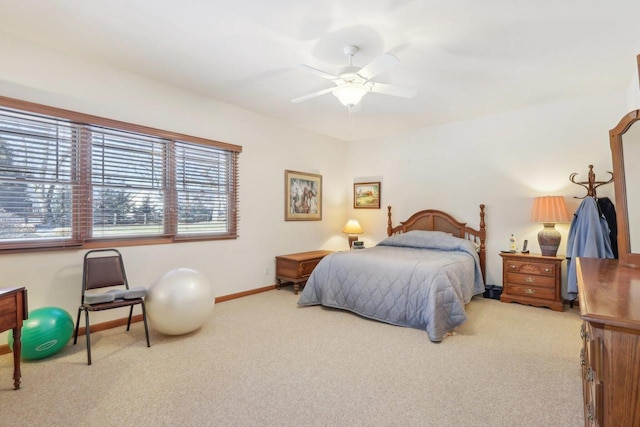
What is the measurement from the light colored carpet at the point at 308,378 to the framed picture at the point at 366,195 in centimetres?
292

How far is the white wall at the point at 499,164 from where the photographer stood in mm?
3916

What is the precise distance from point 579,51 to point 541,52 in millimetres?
324

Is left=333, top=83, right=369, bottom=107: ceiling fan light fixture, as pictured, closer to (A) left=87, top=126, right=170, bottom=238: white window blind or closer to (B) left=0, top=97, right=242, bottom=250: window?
(B) left=0, top=97, right=242, bottom=250: window

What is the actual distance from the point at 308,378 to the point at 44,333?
2.06m

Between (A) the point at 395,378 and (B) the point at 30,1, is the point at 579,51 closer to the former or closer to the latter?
(A) the point at 395,378

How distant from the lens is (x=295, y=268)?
4.61m

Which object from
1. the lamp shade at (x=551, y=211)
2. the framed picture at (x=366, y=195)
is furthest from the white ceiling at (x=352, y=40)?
the framed picture at (x=366, y=195)

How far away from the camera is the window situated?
2.72 m

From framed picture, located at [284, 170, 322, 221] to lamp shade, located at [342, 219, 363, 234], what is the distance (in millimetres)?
511

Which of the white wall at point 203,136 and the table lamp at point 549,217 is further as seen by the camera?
the table lamp at point 549,217

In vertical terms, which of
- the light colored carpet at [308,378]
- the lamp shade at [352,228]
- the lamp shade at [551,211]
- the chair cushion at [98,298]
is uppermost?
the lamp shade at [551,211]

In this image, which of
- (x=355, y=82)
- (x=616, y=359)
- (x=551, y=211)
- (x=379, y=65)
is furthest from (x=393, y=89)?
(x=551, y=211)

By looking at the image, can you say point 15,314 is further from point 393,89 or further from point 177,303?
point 393,89

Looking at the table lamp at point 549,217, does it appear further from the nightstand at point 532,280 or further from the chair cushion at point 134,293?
the chair cushion at point 134,293
